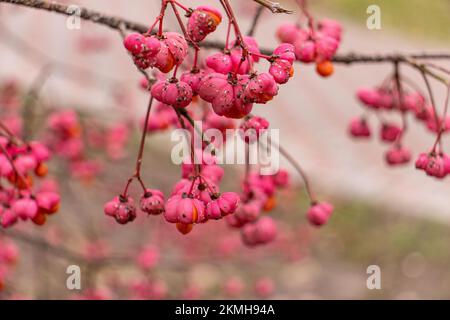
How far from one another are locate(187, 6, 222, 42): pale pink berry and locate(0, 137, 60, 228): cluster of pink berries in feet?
2.22

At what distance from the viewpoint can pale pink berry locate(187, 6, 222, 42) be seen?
1311mm

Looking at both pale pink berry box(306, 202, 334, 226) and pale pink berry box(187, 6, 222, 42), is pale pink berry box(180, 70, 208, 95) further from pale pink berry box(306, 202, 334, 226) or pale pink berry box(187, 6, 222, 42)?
pale pink berry box(306, 202, 334, 226)

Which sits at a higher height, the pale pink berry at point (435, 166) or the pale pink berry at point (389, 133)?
the pale pink berry at point (389, 133)

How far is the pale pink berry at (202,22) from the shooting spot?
1311mm

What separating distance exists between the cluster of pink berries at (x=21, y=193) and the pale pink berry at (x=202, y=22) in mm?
675

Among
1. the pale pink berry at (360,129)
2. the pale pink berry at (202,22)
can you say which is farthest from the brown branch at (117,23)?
the pale pink berry at (360,129)

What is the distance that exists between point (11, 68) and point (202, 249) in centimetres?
482

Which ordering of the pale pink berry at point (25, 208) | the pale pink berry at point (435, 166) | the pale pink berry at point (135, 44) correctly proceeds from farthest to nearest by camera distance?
1. the pale pink berry at point (435, 166)
2. the pale pink berry at point (25, 208)
3. the pale pink berry at point (135, 44)

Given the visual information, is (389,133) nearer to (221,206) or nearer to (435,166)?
(435,166)

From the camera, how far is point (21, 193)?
1815 mm

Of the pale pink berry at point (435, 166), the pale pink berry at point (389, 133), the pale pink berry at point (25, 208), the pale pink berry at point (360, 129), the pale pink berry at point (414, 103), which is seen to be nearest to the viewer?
the pale pink berry at point (25, 208)

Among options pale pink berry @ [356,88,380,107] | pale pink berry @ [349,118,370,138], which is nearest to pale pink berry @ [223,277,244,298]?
pale pink berry @ [349,118,370,138]

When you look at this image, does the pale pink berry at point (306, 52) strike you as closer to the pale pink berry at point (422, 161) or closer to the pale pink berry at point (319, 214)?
the pale pink berry at point (422, 161)

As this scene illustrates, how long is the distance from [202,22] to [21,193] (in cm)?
80
